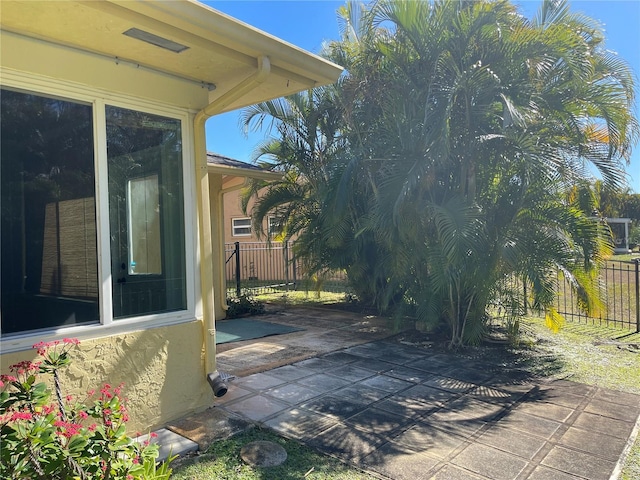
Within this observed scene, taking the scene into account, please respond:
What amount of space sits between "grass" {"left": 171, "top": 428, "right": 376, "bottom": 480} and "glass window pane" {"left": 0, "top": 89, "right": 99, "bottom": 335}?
4.41ft

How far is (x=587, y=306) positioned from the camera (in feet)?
18.5

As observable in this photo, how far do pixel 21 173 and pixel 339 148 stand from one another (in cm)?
609

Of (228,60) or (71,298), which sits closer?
(71,298)

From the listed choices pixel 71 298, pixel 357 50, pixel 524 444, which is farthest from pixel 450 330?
pixel 71 298

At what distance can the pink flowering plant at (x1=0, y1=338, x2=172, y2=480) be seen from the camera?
1.92 metres

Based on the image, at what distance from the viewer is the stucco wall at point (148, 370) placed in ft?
10.3

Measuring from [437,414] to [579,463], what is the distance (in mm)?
1170

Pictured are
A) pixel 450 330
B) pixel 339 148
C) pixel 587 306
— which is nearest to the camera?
pixel 587 306

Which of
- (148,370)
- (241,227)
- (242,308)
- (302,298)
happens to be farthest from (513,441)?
(241,227)

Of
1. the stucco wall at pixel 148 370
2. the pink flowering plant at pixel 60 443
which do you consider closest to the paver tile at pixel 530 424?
the stucco wall at pixel 148 370

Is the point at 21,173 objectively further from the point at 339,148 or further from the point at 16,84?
the point at 339,148

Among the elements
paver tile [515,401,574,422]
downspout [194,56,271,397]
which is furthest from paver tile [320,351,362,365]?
paver tile [515,401,574,422]

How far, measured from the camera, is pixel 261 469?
297cm

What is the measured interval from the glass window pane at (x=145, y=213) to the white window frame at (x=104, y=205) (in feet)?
0.16
